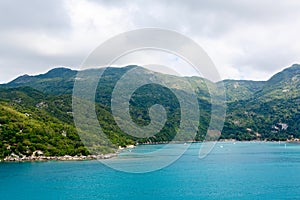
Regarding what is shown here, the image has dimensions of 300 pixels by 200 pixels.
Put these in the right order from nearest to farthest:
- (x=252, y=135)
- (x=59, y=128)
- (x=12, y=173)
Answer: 1. (x=12, y=173)
2. (x=59, y=128)
3. (x=252, y=135)

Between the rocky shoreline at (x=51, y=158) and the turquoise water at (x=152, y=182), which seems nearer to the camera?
the turquoise water at (x=152, y=182)

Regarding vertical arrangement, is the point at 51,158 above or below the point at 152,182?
above

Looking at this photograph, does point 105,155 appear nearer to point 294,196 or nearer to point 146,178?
point 146,178

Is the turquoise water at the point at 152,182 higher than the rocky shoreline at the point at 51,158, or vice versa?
the rocky shoreline at the point at 51,158

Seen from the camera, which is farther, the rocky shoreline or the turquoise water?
the rocky shoreline

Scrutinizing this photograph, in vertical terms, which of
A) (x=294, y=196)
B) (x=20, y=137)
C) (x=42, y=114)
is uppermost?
(x=42, y=114)

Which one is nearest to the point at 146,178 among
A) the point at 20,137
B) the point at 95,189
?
the point at 95,189

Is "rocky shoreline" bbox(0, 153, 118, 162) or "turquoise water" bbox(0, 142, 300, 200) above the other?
"rocky shoreline" bbox(0, 153, 118, 162)

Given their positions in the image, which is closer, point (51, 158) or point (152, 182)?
point (152, 182)
